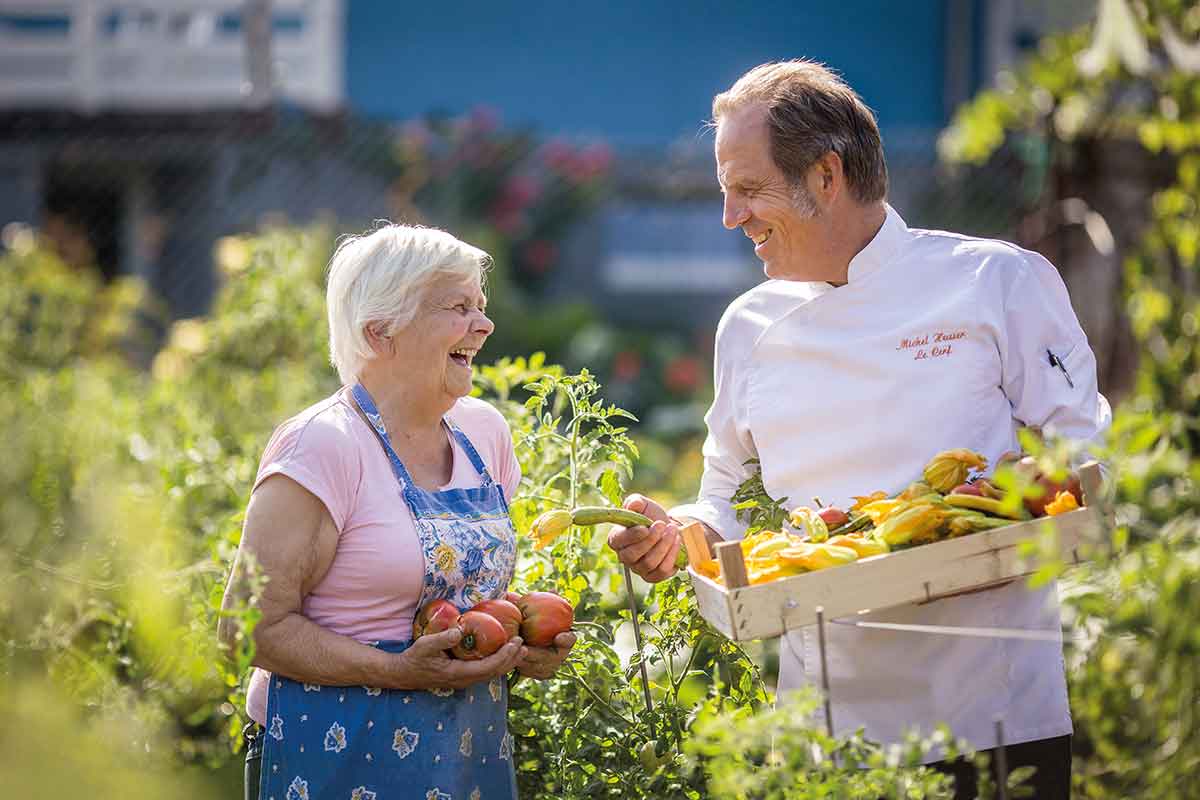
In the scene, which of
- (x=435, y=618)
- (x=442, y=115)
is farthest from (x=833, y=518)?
(x=442, y=115)

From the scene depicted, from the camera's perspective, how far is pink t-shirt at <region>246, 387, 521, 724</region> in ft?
7.86

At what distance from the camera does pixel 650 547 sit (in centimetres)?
254

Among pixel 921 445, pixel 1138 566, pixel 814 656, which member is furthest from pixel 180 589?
pixel 1138 566

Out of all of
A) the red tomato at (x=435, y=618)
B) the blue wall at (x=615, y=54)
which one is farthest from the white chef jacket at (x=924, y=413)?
the blue wall at (x=615, y=54)

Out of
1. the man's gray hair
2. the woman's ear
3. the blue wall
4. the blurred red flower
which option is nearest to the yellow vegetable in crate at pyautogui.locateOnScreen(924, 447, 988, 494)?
the man's gray hair

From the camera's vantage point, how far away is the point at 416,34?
39.7 ft

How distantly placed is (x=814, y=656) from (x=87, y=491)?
7.30 ft

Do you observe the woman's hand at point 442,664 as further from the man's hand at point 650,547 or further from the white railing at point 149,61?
the white railing at point 149,61

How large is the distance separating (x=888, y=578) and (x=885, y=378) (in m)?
0.54

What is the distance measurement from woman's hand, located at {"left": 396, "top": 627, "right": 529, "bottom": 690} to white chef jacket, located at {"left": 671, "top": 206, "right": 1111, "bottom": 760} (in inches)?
21.1

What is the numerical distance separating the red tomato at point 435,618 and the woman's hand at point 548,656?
0.62 ft

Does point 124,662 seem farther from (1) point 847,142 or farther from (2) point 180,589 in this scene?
(1) point 847,142

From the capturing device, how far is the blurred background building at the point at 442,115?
9.38m

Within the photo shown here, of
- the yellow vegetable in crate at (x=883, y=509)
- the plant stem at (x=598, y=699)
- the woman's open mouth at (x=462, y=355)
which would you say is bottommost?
the plant stem at (x=598, y=699)
